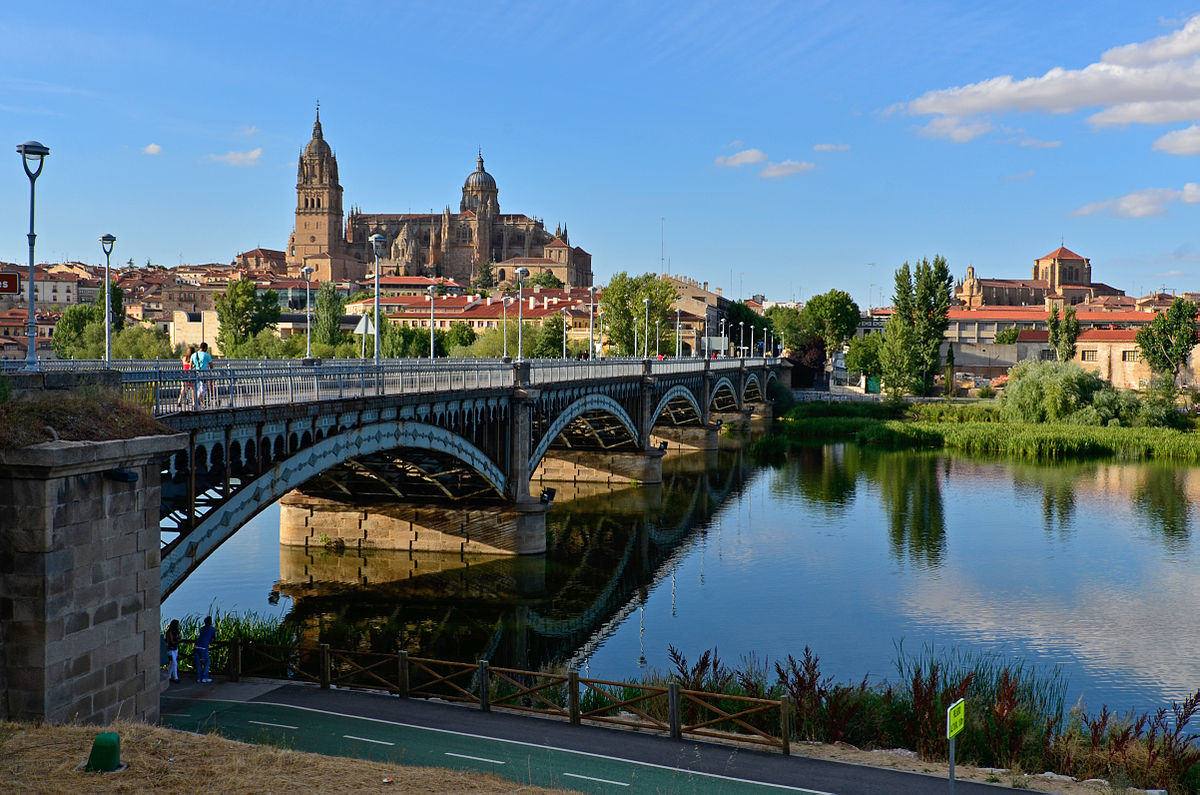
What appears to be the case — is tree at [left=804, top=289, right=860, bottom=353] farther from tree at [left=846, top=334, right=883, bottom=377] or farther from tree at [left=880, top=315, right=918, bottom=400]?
tree at [left=880, top=315, right=918, bottom=400]

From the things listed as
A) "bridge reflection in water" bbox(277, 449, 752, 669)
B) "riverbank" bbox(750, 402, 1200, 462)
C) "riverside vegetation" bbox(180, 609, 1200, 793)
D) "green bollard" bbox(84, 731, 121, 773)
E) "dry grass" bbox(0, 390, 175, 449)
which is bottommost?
"bridge reflection in water" bbox(277, 449, 752, 669)

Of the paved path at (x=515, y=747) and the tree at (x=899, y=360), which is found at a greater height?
the tree at (x=899, y=360)

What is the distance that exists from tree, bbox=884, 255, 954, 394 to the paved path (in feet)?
258

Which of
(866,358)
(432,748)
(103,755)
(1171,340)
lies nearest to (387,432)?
(432,748)

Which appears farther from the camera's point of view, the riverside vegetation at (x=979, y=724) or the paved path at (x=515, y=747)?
the riverside vegetation at (x=979, y=724)

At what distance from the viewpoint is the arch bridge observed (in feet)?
56.3

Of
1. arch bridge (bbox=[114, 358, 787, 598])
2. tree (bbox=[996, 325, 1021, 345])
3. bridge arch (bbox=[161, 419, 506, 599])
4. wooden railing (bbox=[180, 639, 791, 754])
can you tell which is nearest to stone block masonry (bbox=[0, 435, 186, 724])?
arch bridge (bbox=[114, 358, 787, 598])

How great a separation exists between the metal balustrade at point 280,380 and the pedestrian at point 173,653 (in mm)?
4145

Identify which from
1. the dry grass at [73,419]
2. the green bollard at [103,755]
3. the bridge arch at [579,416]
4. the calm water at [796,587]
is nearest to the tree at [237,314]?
the bridge arch at [579,416]

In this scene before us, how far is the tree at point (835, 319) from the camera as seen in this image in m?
137

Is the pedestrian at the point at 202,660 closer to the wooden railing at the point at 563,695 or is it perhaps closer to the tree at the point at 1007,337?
the wooden railing at the point at 563,695

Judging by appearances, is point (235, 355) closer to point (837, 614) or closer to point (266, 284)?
point (837, 614)

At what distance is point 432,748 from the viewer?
14531 mm

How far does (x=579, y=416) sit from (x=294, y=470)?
948 inches
